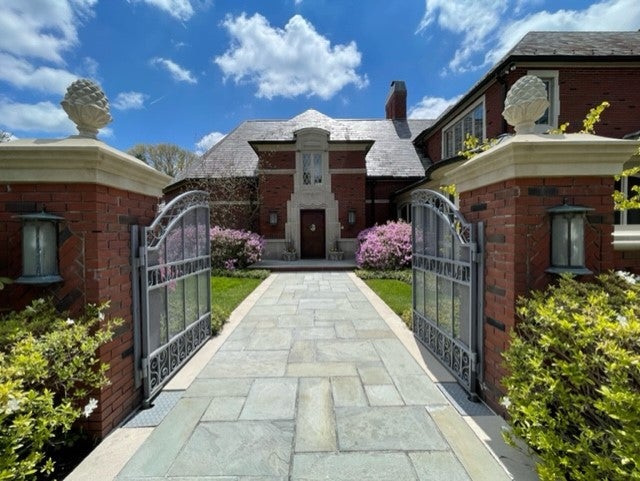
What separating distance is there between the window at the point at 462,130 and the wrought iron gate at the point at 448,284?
7.80 m

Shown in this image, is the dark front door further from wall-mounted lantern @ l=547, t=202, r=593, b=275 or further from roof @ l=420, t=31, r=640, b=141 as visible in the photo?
wall-mounted lantern @ l=547, t=202, r=593, b=275

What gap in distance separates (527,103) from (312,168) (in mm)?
12587

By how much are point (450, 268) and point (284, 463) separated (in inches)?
93.9

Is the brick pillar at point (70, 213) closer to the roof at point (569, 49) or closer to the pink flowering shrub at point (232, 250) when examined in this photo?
the pink flowering shrub at point (232, 250)

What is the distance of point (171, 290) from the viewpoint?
342 cm

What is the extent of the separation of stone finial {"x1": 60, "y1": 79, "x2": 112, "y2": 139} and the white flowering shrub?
1387 millimetres

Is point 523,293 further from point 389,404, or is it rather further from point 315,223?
point 315,223

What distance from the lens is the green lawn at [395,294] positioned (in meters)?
5.66

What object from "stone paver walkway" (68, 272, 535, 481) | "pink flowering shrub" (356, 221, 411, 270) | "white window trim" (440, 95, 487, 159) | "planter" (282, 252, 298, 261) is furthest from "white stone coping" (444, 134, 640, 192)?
"planter" (282, 252, 298, 261)

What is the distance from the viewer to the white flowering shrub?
1462mm

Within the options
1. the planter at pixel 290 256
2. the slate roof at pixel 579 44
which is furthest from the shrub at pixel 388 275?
the slate roof at pixel 579 44

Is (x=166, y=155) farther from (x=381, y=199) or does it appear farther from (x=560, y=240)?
(x=560, y=240)

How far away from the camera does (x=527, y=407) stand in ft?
5.80

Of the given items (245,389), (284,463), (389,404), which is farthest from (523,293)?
(245,389)
